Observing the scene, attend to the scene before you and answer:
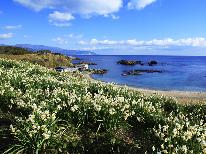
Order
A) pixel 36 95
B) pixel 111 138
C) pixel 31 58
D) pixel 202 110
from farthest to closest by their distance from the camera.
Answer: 1. pixel 31 58
2. pixel 202 110
3. pixel 36 95
4. pixel 111 138

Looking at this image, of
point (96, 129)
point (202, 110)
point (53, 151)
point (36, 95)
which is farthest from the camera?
point (202, 110)

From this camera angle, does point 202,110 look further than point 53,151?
Yes

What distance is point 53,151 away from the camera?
873cm

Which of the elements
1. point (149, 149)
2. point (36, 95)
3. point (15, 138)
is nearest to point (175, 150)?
point (149, 149)

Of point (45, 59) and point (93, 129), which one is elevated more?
point (93, 129)

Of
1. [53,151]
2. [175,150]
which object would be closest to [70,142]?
[53,151]

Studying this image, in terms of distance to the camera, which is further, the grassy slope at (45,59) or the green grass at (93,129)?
the grassy slope at (45,59)

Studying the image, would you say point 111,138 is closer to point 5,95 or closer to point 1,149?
point 1,149

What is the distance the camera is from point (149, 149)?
883 centimetres

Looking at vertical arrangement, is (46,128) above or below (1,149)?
above

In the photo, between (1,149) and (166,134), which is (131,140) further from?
(1,149)

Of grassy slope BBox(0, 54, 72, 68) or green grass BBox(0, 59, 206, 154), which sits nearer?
green grass BBox(0, 59, 206, 154)

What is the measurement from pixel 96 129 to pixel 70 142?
1.23m

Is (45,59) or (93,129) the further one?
(45,59)
